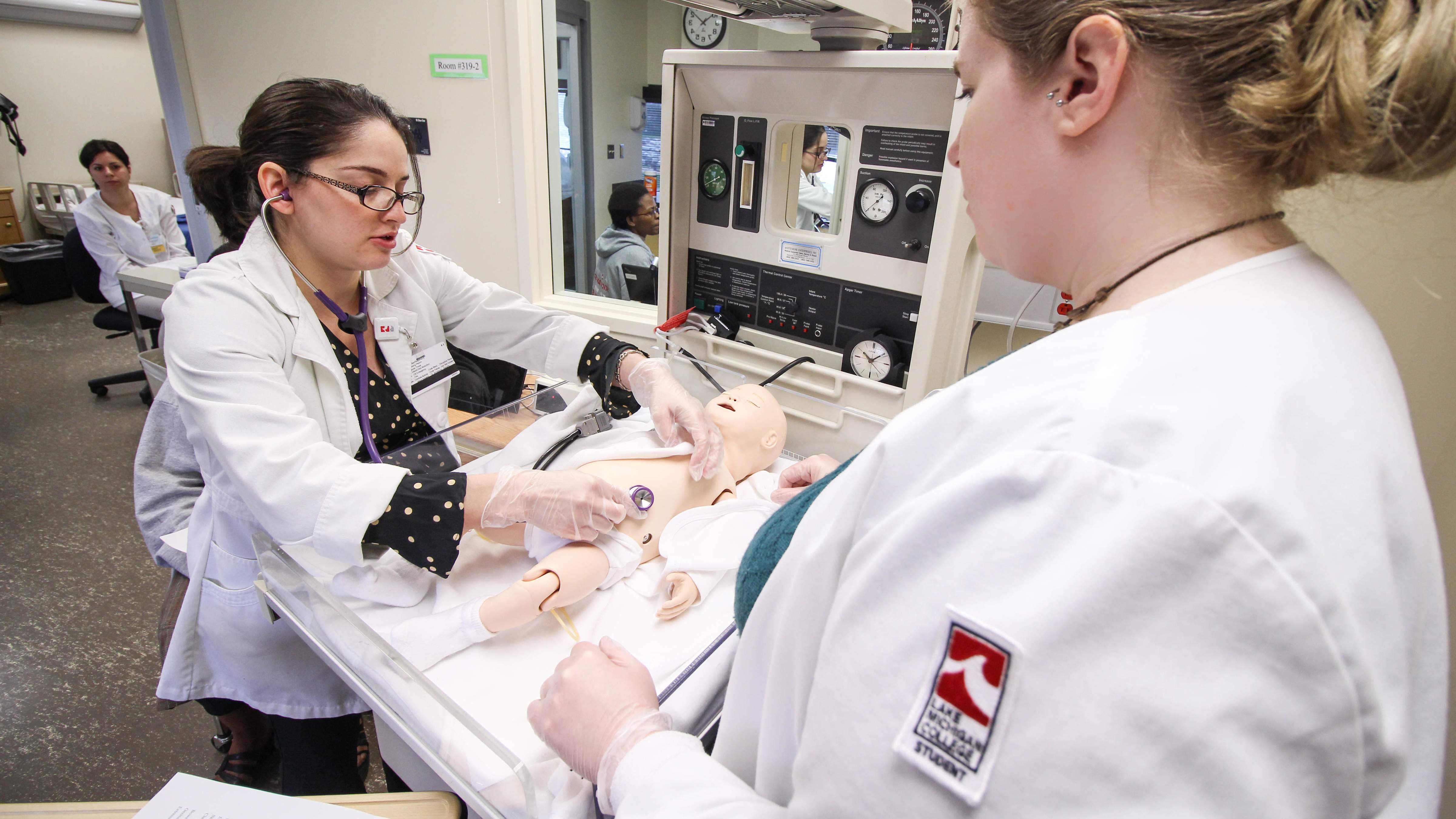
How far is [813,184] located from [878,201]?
1.40m

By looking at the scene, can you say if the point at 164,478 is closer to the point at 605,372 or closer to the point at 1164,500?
the point at 605,372

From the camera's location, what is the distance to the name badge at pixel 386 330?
149 cm

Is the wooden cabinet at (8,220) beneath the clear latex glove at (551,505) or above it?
beneath

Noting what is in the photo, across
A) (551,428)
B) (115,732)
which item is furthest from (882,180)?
(115,732)

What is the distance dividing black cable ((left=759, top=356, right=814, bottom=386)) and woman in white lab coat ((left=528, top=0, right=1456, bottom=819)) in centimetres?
124

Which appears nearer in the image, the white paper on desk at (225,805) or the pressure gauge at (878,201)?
the white paper on desk at (225,805)

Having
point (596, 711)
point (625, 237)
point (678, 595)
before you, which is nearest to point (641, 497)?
point (678, 595)

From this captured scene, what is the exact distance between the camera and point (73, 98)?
21.4 ft

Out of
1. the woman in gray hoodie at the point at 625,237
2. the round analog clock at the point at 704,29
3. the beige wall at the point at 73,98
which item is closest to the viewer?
the woman in gray hoodie at the point at 625,237

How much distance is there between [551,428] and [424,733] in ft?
2.80

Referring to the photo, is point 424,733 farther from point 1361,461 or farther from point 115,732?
point 115,732

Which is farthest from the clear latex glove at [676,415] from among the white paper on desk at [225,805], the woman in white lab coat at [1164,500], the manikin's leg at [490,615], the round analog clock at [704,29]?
the round analog clock at [704,29]

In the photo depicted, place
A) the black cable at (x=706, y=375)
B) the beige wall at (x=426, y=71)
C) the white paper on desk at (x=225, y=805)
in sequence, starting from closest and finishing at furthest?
the white paper on desk at (x=225, y=805), the black cable at (x=706, y=375), the beige wall at (x=426, y=71)

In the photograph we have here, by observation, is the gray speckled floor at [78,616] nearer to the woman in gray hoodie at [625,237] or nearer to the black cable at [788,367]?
the black cable at [788,367]
